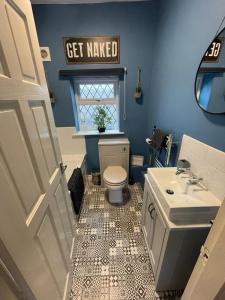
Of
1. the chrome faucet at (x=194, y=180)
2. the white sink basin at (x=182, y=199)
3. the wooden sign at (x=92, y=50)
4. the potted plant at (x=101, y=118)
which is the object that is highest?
the wooden sign at (x=92, y=50)

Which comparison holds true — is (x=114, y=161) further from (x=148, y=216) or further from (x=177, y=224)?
(x=177, y=224)

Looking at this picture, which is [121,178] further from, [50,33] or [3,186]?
[50,33]

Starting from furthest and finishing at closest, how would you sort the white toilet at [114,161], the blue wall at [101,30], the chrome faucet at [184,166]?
the white toilet at [114,161] < the blue wall at [101,30] < the chrome faucet at [184,166]

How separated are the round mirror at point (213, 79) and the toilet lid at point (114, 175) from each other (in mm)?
1261

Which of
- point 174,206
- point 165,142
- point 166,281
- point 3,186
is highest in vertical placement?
point 3,186

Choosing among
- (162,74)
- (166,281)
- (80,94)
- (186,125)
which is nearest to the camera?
(166,281)

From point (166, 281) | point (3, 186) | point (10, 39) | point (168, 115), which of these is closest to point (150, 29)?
point (168, 115)

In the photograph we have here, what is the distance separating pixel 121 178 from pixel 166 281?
108 centimetres

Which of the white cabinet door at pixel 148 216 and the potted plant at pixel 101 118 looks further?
the potted plant at pixel 101 118

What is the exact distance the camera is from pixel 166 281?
3.58ft

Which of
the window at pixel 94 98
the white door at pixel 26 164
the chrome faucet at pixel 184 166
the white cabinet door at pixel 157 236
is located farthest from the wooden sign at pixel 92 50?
the white cabinet door at pixel 157 236

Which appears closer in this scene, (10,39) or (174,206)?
(10,39)

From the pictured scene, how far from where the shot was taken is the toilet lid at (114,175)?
1871 millimetres

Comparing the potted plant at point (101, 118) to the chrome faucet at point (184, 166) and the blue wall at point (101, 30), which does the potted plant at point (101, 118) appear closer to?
the blue wall at point (101, 30)
